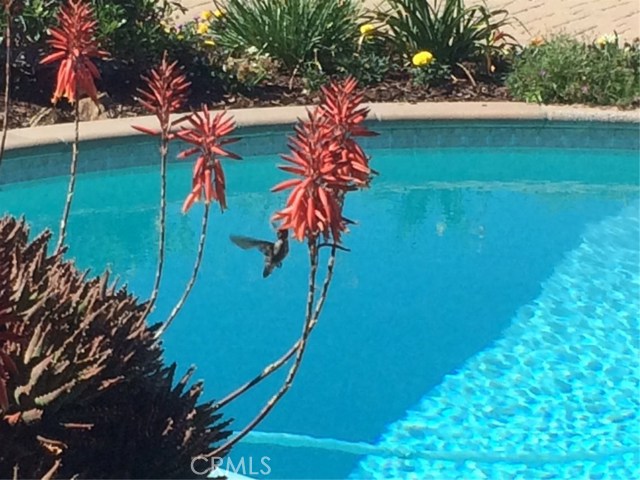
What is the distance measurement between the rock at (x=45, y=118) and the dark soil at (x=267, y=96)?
0.05ft

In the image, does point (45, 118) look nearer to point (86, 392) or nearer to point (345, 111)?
point (86, 392)

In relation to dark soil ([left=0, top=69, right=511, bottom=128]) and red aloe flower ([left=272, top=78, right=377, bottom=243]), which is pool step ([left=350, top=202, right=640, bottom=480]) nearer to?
red aloe flower ([left=272, top=78, right=377, bottom=243])

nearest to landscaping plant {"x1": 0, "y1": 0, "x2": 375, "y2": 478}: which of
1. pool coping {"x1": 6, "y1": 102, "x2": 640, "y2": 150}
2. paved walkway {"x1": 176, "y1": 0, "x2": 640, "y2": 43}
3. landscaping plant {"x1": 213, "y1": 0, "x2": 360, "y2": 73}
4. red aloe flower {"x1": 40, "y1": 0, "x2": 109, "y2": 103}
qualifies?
red aloe flower {"x1": 40, "y1": 0, "x2": 109, "y2": 103}

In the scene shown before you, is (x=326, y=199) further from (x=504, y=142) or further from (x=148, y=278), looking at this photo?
(x=504, y=142)

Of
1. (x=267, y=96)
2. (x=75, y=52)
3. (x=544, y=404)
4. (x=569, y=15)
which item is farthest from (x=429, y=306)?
(x=569, y=15)

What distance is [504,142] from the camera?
802cm

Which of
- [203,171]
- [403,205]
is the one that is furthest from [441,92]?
[203,171]

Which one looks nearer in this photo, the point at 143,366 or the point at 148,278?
the point at 143,366

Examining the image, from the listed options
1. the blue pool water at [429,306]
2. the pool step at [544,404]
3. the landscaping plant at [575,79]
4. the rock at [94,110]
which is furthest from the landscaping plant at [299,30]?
the pool step at [544,404]

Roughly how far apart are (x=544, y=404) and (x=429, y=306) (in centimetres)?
110

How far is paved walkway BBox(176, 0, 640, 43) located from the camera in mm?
11281

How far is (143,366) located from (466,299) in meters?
3.26

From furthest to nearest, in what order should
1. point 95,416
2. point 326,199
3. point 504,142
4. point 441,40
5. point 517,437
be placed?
point 441,40 → point 504,142 → point 517,437 → point 95,416 → point 326,199

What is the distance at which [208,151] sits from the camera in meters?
2.55
